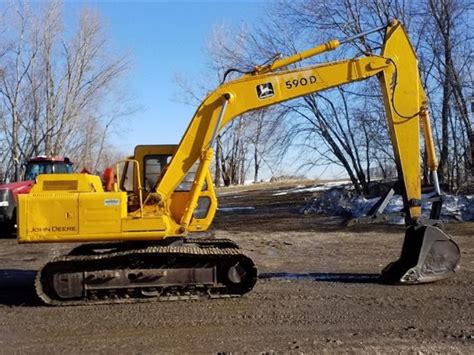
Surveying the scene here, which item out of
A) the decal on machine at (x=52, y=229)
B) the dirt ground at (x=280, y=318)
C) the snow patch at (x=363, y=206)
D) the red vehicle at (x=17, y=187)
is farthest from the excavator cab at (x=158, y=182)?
the snow patch at (x=363, y=206)

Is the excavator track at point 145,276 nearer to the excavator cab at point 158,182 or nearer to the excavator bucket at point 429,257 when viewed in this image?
the excavator cab at point 158,182

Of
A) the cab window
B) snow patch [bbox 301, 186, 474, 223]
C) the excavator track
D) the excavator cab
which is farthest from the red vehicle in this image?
snow patch [bbox 301, 186, 474, 223]

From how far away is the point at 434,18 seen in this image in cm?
2042

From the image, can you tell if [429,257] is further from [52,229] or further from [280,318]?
[52,229]

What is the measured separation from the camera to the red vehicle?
15.5 metres

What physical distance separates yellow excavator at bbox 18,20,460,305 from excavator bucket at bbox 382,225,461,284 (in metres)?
0.01

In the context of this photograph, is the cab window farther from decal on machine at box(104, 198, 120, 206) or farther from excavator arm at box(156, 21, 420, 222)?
decal on machine at box(104, 198, 120, 206)

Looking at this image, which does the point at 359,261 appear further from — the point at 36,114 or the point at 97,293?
the point at 36,114

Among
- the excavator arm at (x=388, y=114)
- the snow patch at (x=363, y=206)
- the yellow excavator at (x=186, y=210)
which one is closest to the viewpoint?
the yellow excavator at (x=186, y=210)

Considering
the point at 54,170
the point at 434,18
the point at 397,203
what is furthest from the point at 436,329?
the point at 434,18

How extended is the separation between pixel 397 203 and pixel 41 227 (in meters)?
12.6

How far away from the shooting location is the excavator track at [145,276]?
7699 mm

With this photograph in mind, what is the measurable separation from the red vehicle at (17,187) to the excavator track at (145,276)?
7156 millimetres

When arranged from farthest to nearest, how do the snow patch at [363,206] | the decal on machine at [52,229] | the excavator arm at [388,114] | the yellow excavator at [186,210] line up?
the snow patch at [363,206] → the excavator arm at [388,114] → the yellow excavator at [186,210] → the decal on machine at [52,229]
